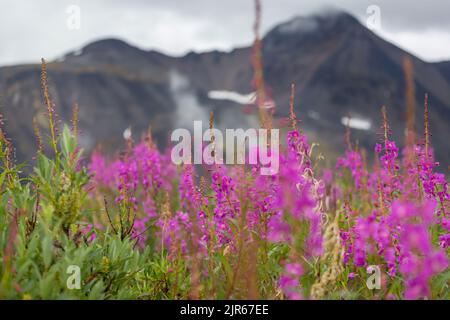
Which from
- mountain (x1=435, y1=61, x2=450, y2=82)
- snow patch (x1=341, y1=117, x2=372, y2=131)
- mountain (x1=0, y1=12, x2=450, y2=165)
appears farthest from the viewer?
mountain (x1=435, y1=61, x2=450, y2=82)

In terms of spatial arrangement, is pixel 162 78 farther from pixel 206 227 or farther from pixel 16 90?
pixel 206 227

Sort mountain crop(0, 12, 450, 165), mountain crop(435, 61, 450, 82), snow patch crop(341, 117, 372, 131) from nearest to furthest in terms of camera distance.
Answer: mountain crop(0, 12, 450, 165) → snow patch crop(341, 117, 372, 131) → mountain crop(435, 61, 450, 82)

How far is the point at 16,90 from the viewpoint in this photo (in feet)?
379

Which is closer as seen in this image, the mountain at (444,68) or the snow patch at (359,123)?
the snow patch at (359,123)

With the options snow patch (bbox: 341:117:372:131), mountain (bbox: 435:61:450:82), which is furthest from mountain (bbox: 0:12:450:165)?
snow patch (bbox: 341:117:372:131)

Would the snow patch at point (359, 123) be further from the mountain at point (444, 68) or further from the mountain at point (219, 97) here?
the mountain at point (444, 68)

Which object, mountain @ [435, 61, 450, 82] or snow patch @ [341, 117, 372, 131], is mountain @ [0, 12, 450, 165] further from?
snow patch @ [341, 117, 372, 131]

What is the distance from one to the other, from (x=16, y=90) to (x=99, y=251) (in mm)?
122359

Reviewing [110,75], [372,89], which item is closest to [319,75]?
[372,89]

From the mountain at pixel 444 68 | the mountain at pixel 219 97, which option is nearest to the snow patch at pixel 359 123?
the mountain at pixel 219 97

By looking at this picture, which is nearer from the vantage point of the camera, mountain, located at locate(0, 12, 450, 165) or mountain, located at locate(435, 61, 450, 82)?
mountain, located at locate(0, 12, 450, 165)

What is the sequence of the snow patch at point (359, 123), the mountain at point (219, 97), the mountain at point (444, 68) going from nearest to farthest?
1. the mountain at point (219, 97)
2. the snow patch at point (359, 123)
3. the mountain at point (444, 68)
